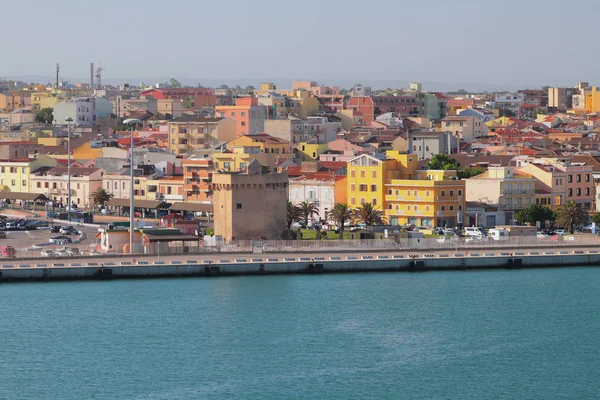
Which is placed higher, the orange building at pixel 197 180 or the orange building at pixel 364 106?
the orange building at pixel 364 106

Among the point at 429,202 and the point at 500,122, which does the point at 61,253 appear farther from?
the point at 500,122

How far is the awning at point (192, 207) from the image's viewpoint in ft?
210

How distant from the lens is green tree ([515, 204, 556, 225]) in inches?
2317

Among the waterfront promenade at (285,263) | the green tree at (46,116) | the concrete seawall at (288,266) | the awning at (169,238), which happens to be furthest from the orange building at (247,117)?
Result: the concrete seawall at (288,266)

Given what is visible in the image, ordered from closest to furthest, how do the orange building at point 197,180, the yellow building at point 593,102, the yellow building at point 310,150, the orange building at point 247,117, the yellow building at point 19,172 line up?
the orange building at point 197,180 → the yellow building at point 19,172 → the yellow building at point 310,150 → the orange building at point 247,117 → the yellow building at point 593,102

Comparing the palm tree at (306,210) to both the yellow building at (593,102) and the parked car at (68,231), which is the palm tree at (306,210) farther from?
the yellow building at (593,102)

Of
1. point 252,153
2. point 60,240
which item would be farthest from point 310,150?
point 60,240

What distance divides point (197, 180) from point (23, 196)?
9.30 metres

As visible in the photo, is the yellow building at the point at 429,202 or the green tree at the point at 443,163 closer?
the yellow building at the point at 429,202

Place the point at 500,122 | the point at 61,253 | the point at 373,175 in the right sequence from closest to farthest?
1. the point at 61,253
2. the point at 373,175
3. the point at 500,122

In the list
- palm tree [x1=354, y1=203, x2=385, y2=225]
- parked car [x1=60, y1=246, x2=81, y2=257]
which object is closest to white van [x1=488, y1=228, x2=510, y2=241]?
palm tree [x1=354, y1=203, x2=385, y2=225]

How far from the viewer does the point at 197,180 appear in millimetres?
68562

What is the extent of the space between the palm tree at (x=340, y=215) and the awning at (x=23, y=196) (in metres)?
18.8

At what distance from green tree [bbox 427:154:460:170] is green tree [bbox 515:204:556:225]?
381 inches
